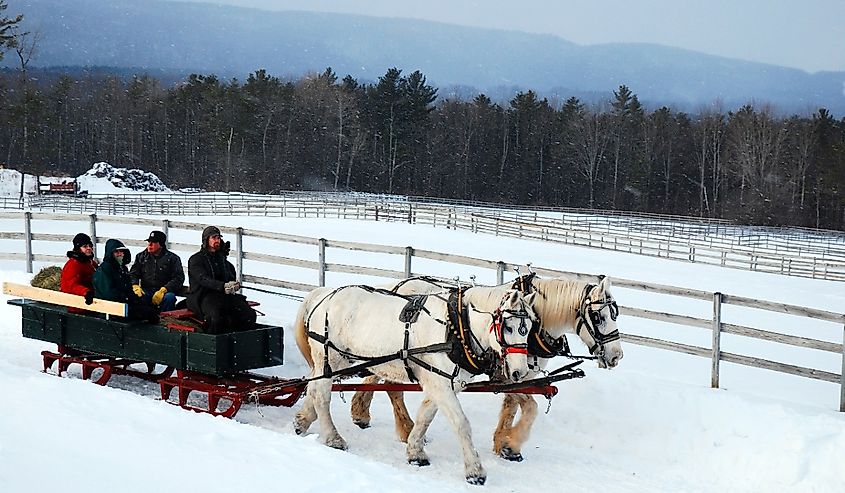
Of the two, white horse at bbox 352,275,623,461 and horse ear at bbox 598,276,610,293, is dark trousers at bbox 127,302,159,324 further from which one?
horse ear at bbox 598,276,610,293

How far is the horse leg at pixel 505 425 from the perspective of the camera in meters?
7.95

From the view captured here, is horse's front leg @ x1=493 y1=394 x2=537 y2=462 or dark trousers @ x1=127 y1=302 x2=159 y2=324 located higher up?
dark trousers @ x1=127 y1=302 x2=159 y2=324

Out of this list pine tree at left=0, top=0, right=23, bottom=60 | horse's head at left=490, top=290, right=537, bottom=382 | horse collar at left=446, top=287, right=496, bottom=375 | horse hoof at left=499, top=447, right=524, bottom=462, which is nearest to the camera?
horse's head at left=490, top=290, right=537, bottom=382

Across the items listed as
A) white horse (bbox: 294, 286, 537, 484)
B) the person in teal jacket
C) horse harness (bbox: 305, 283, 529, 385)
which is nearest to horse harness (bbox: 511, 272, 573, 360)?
white horse (bbox: 294, 286, 537, 484)

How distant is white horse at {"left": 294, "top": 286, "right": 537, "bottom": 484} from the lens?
23.1 ft

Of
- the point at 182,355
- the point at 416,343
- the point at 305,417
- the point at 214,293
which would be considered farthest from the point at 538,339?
the point at 182,355

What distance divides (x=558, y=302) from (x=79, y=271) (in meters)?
5.63

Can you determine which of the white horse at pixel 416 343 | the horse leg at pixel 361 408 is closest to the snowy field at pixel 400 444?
the horse leg at pixel 361 408

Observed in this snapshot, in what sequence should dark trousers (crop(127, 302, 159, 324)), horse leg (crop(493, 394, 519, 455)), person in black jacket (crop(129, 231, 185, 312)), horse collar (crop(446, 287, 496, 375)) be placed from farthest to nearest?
person in black jacket (crop(129, 231, 185, 312))
dark trousers (crop(127, 302, 159, 324))
horse leg (crop(493, 394, 519, 455))
horse collar (crop(446, 287, 496, 375))

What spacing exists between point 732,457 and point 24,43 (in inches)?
2688

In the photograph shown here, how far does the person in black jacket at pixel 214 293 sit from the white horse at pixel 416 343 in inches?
26.9

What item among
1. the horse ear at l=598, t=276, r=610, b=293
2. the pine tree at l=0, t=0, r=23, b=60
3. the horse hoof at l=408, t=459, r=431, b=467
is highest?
the pine tree at l=0, t=0, r=23, b=60

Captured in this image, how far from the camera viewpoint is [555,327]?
7734 mm

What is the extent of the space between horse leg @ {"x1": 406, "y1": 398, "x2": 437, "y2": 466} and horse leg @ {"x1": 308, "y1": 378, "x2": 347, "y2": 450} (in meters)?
0.73
